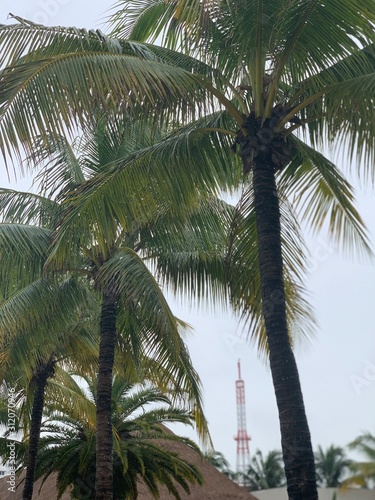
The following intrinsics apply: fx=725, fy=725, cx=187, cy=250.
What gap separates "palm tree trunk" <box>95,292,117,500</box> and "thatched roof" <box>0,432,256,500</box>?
1812 centimetres

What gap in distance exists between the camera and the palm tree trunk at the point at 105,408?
45.7ft

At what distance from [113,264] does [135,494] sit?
1252 cm

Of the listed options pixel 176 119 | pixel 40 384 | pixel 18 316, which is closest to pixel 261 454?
pixel 40 384

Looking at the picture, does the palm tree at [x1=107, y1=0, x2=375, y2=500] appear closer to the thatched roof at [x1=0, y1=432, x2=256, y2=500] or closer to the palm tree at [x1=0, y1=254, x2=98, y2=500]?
the palm tree at [x1=0, y1=254, x2=98, y2=500]

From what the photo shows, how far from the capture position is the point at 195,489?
36406mm

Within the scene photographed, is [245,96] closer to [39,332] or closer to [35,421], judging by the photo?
Answer: [39,332]

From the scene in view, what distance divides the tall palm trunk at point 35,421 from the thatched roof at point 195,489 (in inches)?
496

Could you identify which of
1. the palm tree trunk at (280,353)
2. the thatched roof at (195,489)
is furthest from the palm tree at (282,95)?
the thatched roof at (195,489)

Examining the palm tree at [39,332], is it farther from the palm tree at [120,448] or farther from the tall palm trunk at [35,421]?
the palm tree at [120,448]

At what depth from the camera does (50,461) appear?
22500 millimetres

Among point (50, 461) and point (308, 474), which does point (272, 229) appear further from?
point (50, 461)

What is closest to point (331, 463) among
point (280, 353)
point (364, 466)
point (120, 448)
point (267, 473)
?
point (267, 473)

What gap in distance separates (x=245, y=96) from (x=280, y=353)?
12.1 ft

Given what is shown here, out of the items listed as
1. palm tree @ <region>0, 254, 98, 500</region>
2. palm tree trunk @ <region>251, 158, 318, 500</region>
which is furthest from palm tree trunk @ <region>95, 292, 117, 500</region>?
palm tree trunk @ <region>251, 158, 318, 500</region>
